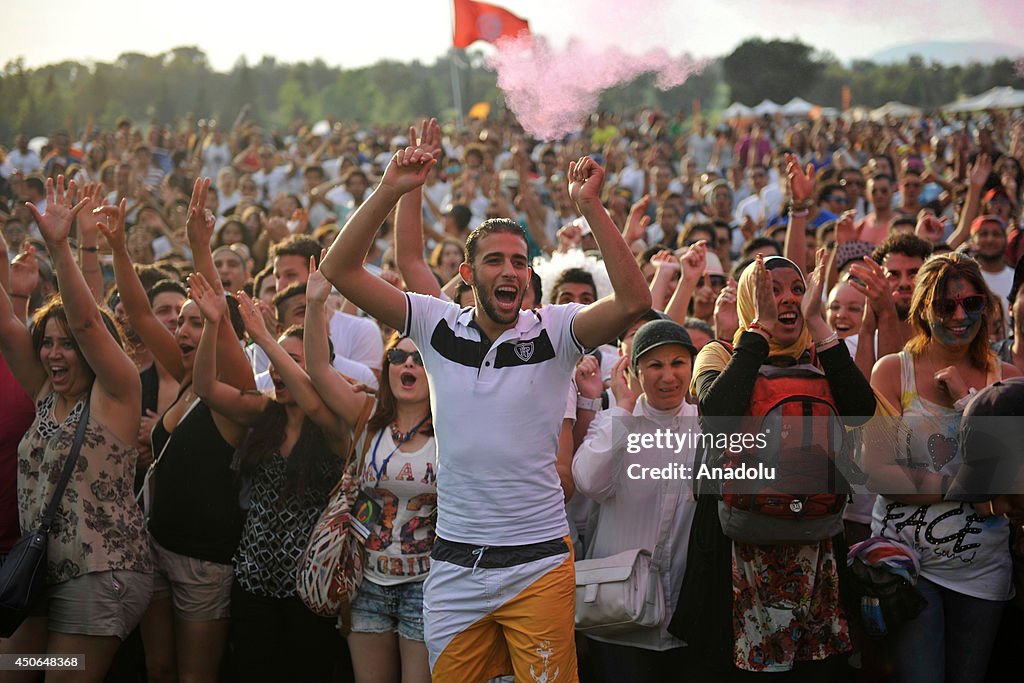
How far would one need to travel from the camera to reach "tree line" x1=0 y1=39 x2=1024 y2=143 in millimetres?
18734

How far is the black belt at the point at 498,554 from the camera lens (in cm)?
345

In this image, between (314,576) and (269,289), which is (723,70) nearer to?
(269,289)

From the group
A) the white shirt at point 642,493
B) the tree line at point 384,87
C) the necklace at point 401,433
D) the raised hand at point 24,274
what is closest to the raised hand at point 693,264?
the white shirt at point 642,493

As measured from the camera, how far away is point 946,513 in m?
4.21

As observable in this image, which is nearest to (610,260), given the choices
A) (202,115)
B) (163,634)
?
(163,634)

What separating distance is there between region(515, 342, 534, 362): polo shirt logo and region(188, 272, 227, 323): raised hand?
1819 mm

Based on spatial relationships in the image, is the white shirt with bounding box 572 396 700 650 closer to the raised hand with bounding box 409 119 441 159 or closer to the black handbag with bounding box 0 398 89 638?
the raised hand with bounding box 409 119 441 159

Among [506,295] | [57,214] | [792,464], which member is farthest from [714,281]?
[57,214]

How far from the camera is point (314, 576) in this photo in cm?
434

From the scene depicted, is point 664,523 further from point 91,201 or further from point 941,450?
point 91,201

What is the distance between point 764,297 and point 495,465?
1.26 metres

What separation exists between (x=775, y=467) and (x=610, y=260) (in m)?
1.16

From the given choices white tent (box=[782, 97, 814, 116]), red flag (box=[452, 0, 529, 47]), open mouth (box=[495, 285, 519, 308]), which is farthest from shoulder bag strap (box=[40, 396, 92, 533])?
white tent (box=[782, 97, 814, 116])

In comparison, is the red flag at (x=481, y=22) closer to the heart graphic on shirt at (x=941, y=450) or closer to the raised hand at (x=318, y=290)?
the raised hand at (x=318, y=290)
